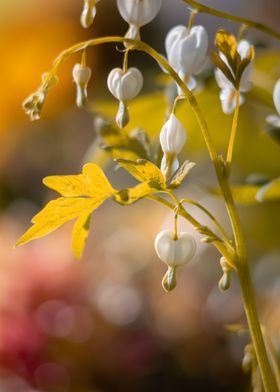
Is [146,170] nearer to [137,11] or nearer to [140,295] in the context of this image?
[137,11]

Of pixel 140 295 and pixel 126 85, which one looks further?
pixel 140 295

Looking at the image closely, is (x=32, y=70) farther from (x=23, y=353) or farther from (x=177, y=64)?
(x=177, y=64)

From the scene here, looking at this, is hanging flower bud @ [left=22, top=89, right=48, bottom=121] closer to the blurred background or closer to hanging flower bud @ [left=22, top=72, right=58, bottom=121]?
hanging flower bud @ [left=22, top=72, right=58, bottom=121]

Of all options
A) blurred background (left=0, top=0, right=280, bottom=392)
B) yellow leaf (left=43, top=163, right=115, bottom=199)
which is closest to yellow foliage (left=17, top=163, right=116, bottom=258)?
yellow leaf (left=43, top=163, right=115, bottom=199)

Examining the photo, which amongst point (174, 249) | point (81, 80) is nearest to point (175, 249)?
point (174, 249)

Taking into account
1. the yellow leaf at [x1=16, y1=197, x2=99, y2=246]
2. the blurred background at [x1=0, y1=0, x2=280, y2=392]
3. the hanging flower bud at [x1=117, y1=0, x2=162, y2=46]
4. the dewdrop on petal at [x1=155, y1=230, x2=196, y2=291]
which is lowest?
the blurred background at [x1=0, y1=0, x2=280, y2=392]

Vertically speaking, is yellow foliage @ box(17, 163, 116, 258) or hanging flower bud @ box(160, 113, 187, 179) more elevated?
hanging flower bud @ box(160, 113, 187, 179)

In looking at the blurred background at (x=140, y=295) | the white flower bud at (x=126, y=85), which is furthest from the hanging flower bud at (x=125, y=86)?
the blurred background at (x=140, y=295)
